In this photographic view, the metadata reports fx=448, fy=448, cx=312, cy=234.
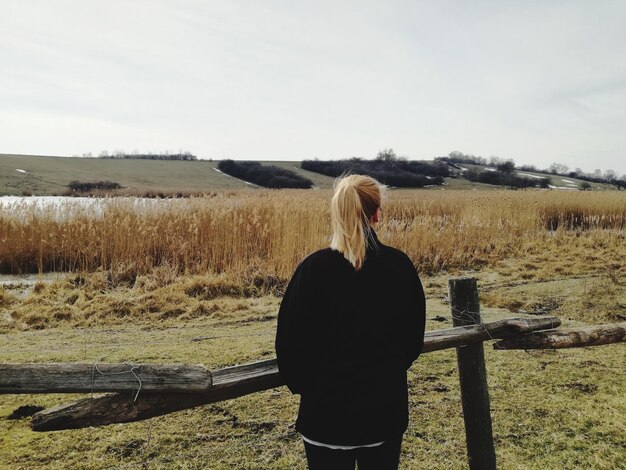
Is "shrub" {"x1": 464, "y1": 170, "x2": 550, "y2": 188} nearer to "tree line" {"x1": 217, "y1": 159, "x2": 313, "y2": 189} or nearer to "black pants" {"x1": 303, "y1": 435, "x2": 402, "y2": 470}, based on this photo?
"tree line" {"x1": 217, "y1": 159, "x2": 313, "y2": 189}

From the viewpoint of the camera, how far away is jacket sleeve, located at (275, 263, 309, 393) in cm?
167

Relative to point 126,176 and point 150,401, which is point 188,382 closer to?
point 150,401

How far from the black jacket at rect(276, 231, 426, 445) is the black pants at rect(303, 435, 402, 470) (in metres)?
0.06

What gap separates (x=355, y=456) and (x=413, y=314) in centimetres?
60

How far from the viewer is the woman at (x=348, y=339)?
5.42 ft

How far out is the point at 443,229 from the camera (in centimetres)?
1201

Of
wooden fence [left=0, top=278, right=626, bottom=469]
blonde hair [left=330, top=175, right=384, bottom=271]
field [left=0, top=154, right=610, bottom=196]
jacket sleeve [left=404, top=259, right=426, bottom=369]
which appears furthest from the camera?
field [left=0, top=154, right=610, bottom=196]

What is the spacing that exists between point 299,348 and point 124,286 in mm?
6911

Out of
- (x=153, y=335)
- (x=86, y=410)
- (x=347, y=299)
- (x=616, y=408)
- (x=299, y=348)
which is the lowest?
(x=616, y=408)

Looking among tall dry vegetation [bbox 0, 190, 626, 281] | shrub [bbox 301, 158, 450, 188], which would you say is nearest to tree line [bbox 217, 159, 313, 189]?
shrub [bbox 301, 158, 450, 188]

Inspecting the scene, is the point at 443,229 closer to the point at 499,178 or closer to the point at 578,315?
the point at 578,315

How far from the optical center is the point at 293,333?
66.9 inches

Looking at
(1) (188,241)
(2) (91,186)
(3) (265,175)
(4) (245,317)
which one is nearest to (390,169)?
(3) (265,175)

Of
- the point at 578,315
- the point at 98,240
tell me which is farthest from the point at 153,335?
the point at 578,315
